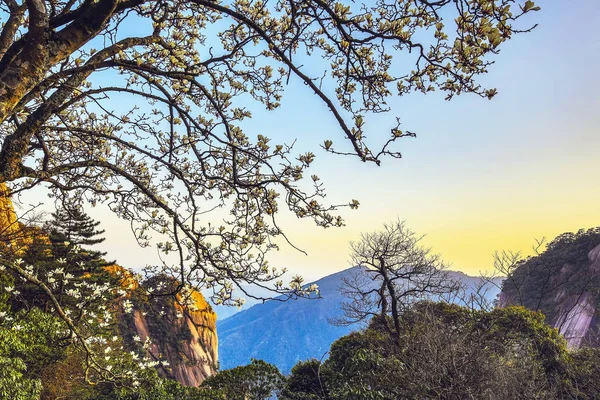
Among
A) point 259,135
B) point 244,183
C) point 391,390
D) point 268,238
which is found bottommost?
point 391,390

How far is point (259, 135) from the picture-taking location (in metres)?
3.90

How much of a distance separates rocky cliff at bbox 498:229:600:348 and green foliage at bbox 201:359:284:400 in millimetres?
22055

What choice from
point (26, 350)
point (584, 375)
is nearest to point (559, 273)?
point (584, 375)

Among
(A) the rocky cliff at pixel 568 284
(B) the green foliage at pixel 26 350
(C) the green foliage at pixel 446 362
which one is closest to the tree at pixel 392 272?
(C) the green foliage at pixel 446 362

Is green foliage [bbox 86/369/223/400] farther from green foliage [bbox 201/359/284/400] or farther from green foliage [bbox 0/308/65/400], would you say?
green foliage [bbox 0/308/65/400]

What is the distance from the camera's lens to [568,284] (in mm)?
31875

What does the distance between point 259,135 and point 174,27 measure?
1.83 meters

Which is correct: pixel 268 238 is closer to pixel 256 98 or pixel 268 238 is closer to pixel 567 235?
pixel 256 98

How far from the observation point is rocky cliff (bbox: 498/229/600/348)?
28.6 meters

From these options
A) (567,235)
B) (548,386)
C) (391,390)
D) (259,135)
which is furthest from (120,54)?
(567,235)

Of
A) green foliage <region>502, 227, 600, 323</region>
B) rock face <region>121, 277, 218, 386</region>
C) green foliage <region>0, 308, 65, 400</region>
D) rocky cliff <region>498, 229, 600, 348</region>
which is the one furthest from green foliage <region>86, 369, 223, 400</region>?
green foliage <region>502, 227, 600, 323</region>

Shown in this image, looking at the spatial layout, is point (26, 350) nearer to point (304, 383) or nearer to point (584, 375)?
point (304, 383)

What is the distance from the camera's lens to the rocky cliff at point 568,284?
28.6m

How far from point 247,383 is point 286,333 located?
171253 mm
